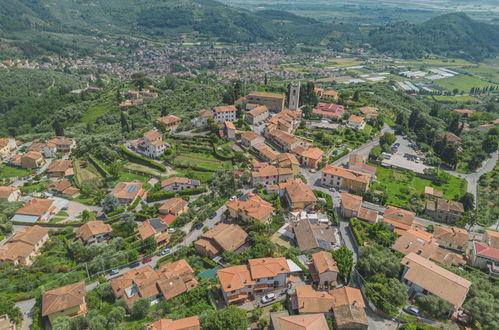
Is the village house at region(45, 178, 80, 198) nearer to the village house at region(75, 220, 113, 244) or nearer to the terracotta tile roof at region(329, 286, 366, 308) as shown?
the village house at region(75, 220, 113, 244)

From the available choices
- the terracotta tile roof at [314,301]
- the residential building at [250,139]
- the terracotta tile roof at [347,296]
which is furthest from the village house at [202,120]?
the terracotta tile roof at [347,296]

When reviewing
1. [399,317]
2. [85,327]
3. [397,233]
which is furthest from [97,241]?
[397,233]

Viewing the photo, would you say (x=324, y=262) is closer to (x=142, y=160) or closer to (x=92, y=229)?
(x=92, y=229)

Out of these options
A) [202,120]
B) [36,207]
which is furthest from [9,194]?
[202,120]

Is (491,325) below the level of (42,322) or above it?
above

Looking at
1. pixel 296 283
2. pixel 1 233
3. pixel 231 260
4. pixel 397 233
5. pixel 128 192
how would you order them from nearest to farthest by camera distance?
pixel 296 283 < pixel 231 260 < pixel 397 233 < pixel 1 233 < pixel 128 192

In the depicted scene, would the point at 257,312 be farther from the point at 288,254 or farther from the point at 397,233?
the point at 397,233
